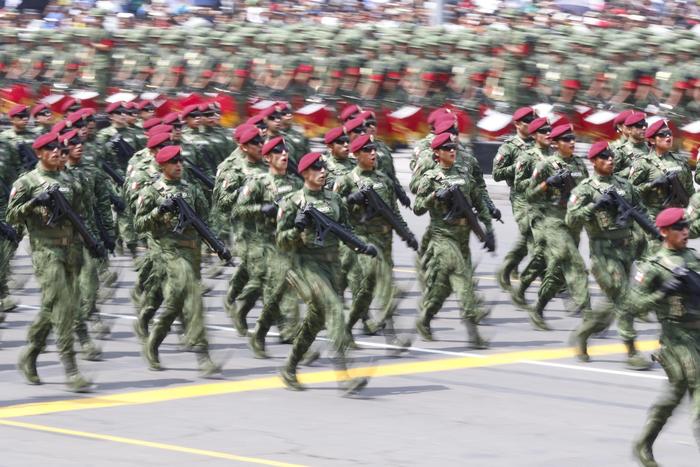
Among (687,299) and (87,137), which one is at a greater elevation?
(687,299)

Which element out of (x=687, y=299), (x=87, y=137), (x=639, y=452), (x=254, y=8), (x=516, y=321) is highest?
(x=687, y=299)

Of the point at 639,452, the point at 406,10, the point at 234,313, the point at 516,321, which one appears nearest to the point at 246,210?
the point at 234,313

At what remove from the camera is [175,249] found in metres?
14.4

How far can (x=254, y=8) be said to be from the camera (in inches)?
1431

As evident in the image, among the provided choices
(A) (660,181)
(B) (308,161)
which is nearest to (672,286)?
(B) (308,161)

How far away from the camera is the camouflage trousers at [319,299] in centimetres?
1333

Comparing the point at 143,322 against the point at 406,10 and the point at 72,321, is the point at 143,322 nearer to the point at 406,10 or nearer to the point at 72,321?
the point at 72,321

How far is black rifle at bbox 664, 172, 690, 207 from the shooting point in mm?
17625

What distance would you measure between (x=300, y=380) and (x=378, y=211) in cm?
212

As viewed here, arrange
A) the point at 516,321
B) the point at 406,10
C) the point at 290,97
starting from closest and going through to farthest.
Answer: the point at 516,321
the point at 290,97
the point at 406,10

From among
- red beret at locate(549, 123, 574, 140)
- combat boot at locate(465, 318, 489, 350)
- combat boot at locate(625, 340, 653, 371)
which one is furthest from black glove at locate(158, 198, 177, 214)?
red beret at locate(549, 123, 574, 140)

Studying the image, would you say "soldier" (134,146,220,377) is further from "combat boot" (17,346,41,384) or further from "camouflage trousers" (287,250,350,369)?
"combat boot" (17,346,41,384)

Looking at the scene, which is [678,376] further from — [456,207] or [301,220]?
[456,207]

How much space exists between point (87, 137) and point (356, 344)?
184 inches
